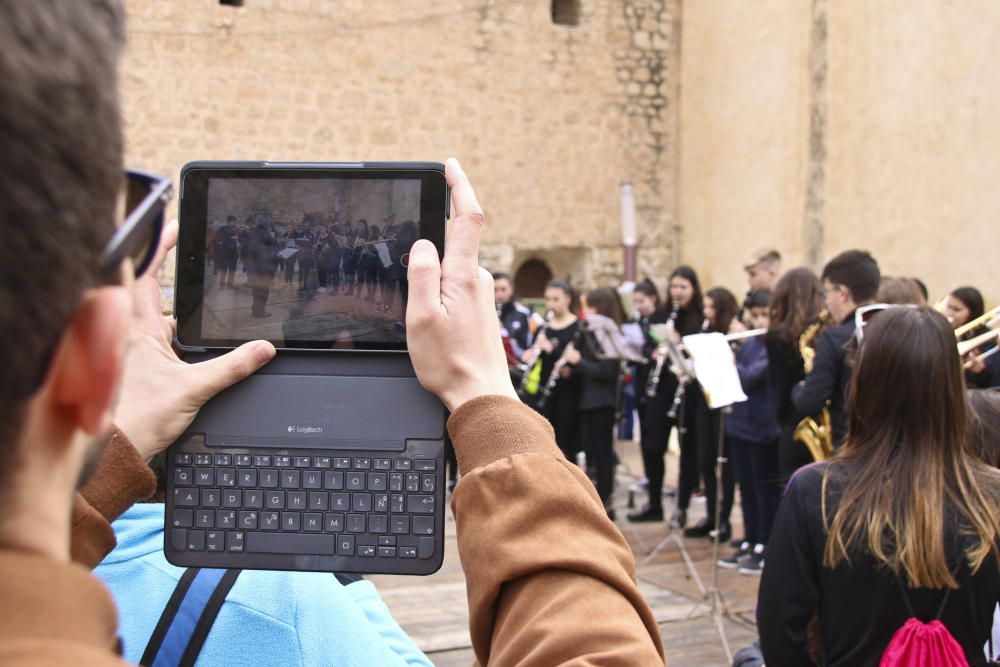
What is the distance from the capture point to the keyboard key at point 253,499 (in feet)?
3.54

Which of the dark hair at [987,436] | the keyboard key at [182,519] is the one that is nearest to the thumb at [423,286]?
the keyboard key at [182,519]

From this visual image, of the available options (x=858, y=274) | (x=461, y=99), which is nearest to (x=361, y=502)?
(x=858, y=274)

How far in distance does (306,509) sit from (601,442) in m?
6.29

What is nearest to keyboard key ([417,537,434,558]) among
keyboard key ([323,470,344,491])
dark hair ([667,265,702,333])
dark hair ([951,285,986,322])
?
keyboard key ([323,470,344,491])

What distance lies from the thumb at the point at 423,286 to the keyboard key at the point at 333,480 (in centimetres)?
19

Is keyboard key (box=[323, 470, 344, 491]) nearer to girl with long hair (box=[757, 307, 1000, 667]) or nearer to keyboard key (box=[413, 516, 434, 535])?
keyboard key (box=[413, 516, 434, 535])

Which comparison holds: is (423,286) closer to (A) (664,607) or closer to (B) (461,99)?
(A) (664,607)

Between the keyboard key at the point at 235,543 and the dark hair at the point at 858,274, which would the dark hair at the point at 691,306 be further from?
the keyboard key at the point at 235,543

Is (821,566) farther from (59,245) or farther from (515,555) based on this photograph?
(59,245)

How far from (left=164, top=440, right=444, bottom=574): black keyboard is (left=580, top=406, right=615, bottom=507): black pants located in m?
6.08

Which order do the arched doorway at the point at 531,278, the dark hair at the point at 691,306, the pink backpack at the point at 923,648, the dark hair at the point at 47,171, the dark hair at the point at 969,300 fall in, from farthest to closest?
the arched doorway at the point at 531,278
the dark hair at the point at 691,306
the dark hair at the point at 969,300
the pink backpack at the point at 923,648
the dark hair at the point at 47,171

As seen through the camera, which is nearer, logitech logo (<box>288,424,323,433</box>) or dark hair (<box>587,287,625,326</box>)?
logitech logo (<box>288,424,323,433</box>)

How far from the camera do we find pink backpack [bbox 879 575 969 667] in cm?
195

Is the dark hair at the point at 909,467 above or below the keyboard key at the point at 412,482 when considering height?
below
